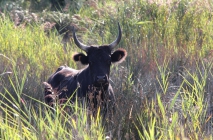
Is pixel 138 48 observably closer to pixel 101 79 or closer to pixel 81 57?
pixel 81 57

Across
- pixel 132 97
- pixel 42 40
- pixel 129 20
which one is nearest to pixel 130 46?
pixel 129 20

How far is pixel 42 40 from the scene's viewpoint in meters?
9.52

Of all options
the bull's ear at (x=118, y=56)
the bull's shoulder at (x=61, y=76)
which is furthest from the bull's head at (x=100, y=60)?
the bull's shoulder at (x=61, y=76)

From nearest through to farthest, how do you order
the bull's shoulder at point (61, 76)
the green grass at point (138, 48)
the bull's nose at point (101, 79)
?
the bull's nose at point (101, 79) < the green grass at point (138, 48) < the bull's shoulder at point (61, 76)

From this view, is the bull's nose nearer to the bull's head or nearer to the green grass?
the bull's head

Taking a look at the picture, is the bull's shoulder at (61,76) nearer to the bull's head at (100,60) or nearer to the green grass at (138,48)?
the green grass at (138,48)

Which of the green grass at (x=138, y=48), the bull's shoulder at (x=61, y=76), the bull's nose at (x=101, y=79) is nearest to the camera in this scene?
the bull's nose at (x=101, y=79)

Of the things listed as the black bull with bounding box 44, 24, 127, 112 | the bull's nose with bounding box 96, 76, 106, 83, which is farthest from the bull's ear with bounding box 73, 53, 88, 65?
the bull's nose with bounding box 96, 76, 106, 83

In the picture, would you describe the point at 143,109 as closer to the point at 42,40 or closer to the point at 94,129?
the point at 94,129

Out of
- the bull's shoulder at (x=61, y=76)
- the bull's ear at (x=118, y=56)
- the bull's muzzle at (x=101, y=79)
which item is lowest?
the bull's shoulder at (x=61, y=76)

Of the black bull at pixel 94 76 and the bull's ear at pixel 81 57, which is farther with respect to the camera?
the bull's ear at pixel 81 57

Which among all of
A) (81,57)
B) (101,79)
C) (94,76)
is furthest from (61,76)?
(101,79)

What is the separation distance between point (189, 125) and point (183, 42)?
15.7ft

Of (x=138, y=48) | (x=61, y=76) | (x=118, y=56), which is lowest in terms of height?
(x=61, y=76)
